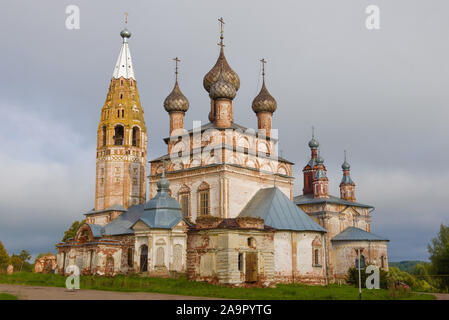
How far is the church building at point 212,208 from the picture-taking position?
2494cm

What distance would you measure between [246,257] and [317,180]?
1894 cm

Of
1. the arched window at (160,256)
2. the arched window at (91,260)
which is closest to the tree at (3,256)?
the arched window at (91,260)

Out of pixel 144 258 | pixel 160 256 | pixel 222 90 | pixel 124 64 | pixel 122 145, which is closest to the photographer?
pixel 160 256

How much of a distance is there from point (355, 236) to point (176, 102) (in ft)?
52.6

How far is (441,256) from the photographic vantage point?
36062 mm

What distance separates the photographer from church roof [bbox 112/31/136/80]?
39.6m

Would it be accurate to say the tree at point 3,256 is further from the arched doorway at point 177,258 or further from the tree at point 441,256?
the tree at point 441,256

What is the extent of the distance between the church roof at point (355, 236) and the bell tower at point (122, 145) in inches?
587

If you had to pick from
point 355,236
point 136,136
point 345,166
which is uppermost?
point 136,136

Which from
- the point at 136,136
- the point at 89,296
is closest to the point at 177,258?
the point at 89,296

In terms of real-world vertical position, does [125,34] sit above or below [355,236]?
above

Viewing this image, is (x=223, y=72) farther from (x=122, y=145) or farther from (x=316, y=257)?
(x=316, y=257)

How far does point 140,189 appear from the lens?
124 feet
